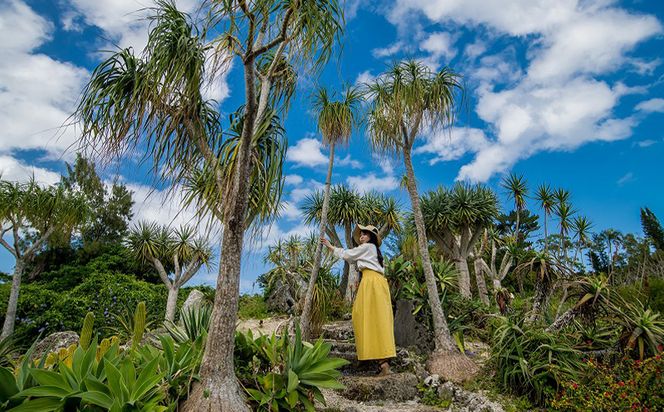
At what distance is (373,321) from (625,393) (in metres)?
2.84

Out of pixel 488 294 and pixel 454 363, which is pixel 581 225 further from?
pixel 454 363

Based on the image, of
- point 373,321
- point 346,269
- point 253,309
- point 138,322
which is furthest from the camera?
point 346,269

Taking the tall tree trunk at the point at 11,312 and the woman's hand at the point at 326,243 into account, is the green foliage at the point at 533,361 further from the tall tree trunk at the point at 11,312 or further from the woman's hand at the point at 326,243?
the tall tree trunk at the point at 11,312

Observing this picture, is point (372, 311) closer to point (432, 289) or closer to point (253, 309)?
point (432, 289)

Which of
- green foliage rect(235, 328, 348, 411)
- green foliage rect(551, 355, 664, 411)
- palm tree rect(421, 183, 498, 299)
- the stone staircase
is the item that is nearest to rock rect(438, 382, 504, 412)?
the stone staircase

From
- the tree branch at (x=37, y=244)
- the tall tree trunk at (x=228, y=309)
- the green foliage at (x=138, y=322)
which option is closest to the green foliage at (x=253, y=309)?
the tree branch at (x=37, y=244)

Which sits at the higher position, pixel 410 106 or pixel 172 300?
pixel 410 106

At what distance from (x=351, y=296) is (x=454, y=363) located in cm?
781

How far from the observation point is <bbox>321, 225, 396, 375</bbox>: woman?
5.63m

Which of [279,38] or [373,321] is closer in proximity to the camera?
[279,38]

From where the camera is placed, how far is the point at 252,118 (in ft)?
12.8

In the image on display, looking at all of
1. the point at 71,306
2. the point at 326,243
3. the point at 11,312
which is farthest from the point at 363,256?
the point at 11,312

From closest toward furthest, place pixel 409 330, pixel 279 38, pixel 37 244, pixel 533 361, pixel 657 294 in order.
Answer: pixel 279 38, pixel 533 361, pixel 409 330, pixel 657 294, pixel 37 244

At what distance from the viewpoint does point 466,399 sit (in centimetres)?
539
